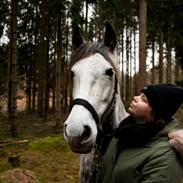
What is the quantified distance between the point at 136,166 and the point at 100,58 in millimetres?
1269

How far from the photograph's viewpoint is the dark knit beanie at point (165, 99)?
91.2 inches

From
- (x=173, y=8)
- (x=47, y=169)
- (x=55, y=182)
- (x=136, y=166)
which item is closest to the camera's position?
(x=136, y=166)

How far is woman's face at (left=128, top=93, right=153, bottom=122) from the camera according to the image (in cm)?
239

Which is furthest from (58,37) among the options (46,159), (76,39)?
(76,39)

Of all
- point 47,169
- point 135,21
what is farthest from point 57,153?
point 135,21

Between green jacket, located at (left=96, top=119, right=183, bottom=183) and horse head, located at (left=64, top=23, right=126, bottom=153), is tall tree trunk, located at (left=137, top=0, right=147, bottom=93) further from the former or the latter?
green jacket, located at (left=96, top=119, right=183, bottom=183)

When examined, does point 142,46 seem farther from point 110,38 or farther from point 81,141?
point 81,141

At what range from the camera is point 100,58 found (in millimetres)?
3311

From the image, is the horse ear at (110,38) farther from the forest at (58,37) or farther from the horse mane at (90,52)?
the forest at (58,37)

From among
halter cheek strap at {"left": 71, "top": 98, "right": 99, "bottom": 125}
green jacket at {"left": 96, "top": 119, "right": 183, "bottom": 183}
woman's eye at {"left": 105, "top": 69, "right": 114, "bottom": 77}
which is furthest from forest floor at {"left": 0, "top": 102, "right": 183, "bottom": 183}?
green jacket at {"left": 96, "top": 119, "right": 183, "bottom": 183}

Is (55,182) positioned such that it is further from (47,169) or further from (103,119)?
(103,119)

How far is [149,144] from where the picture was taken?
229 centimetres

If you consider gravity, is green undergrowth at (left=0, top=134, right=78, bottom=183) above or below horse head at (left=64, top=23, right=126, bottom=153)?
below

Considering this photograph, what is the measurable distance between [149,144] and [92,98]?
84 cm
